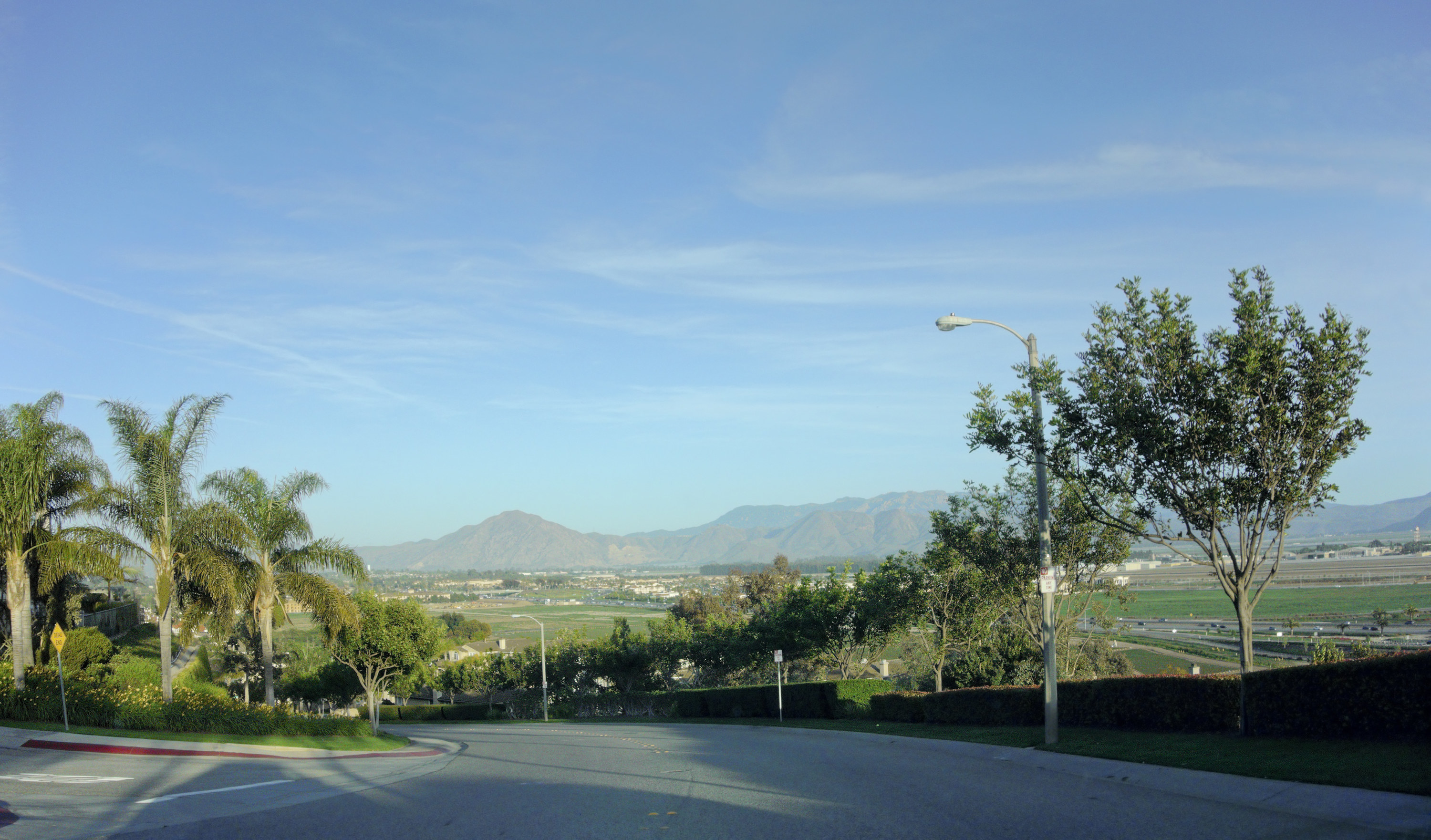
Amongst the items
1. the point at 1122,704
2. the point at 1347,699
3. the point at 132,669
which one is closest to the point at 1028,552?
the point at 1122,704

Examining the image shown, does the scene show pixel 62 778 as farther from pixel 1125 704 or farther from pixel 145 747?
pixel 1125 704

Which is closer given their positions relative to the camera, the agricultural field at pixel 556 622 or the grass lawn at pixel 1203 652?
the grass lawn at pixel 1203 652

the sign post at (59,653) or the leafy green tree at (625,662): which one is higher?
the sign post at (59,653)

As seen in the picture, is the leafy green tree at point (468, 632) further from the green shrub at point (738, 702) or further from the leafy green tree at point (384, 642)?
the leafy green tree at point (384, 642)

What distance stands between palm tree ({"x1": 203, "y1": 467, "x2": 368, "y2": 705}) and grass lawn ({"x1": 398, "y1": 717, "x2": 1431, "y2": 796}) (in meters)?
22.6

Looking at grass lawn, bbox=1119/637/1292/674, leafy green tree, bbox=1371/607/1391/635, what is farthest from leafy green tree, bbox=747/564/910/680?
leafy green tree, bbox=1371/607/1391/635

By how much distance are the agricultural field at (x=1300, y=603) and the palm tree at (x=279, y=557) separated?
48.5 m

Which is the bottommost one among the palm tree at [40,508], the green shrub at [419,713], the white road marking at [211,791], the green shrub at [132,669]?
the green shrub at [419,713]

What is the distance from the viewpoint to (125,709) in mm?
20484

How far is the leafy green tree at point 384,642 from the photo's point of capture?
124 feet

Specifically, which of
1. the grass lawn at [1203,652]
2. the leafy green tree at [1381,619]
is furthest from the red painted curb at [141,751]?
the leafy green tree at [1381,619]

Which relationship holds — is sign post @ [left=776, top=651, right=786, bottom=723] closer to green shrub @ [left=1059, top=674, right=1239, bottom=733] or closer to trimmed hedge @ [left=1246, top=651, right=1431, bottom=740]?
green shrub @ [left=1059, top=674, right=1239, bottom=733]

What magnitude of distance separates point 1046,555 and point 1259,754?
5.36m

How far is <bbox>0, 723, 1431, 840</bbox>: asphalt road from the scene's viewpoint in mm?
8867
